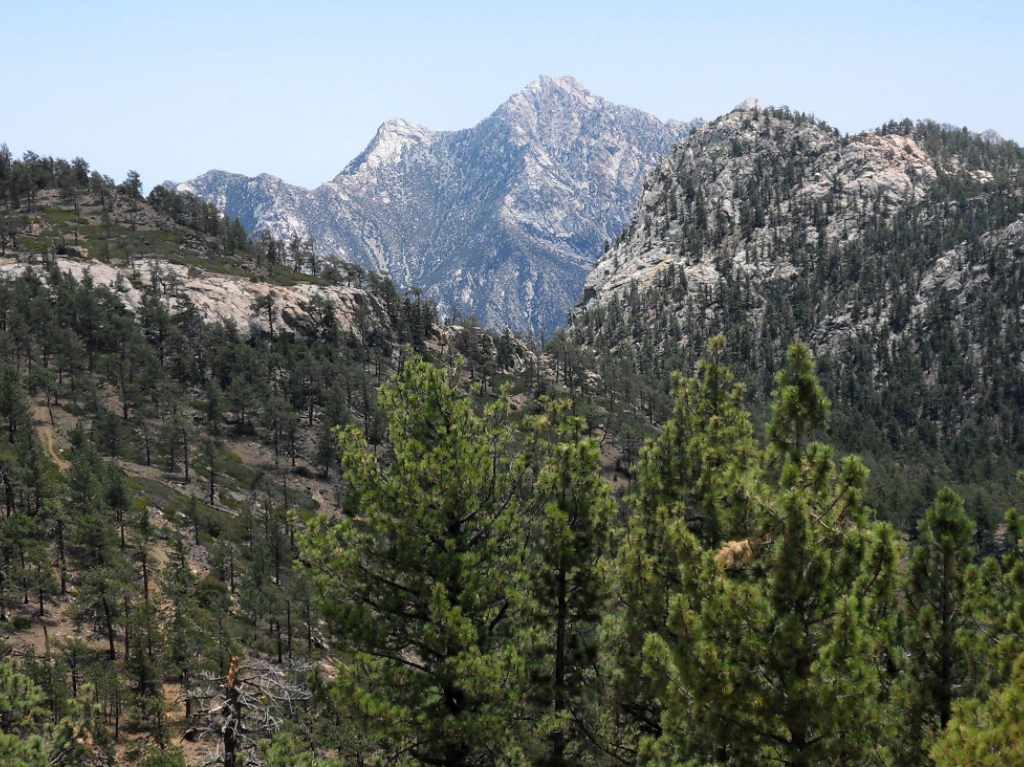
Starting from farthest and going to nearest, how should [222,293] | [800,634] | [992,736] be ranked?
[222,293] < [800,634] < [992,736]

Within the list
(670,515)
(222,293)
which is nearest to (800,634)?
(670,515)

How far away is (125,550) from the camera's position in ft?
223

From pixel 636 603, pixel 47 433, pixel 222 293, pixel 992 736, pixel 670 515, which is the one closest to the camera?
pixel 992 736

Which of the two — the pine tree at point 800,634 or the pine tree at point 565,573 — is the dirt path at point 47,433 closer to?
the pine tree at point 565,573

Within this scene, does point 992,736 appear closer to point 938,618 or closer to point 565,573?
point 938,618

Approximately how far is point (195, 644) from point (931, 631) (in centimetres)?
5273

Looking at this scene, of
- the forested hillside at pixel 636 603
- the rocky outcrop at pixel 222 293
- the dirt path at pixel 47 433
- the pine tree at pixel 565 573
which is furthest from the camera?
the rocky outcrop at pixel 222 293

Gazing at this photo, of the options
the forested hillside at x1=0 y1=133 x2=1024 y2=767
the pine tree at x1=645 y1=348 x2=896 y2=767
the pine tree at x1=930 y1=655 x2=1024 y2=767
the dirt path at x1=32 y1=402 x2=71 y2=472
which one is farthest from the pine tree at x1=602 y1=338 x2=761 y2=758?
the dirt path at x1=32 y1=402 x2=71 y2=472

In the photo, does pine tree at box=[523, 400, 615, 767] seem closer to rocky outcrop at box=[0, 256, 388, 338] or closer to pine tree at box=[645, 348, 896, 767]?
pine tree at box=[645, 348, 896, 767]

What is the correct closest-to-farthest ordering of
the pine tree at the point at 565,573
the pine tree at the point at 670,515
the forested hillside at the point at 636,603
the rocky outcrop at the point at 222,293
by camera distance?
the forested hillside at the point at 636,603, the pine tree at the point at 670,515, the pine tree at the point at 565,573, the rocky outcrop at the point at 222,293

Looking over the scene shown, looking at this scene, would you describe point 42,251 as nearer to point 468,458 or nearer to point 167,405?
point 167,405

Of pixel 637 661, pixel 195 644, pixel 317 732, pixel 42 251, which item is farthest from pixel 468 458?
pixel 42 251

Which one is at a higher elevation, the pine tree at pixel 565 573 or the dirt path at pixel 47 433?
the pine tree at pixel 565 573

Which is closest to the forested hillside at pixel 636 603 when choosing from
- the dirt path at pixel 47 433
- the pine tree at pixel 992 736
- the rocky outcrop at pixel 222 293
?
the pine tree at pixel 992 736
